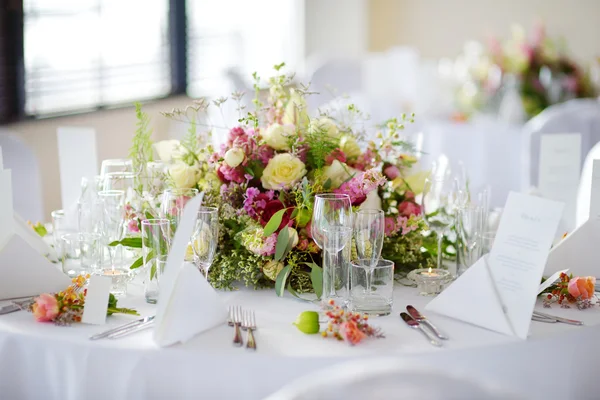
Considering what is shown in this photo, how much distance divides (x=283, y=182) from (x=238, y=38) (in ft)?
19.1

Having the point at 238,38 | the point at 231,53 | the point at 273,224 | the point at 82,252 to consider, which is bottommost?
the point at 82,252

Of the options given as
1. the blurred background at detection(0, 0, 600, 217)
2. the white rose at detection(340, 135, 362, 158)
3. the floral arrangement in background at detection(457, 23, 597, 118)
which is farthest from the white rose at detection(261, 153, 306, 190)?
the floral arrangement in background at detection(457, 23, 597, 118)

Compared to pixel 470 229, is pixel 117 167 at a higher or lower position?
higher

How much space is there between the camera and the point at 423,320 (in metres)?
1.77

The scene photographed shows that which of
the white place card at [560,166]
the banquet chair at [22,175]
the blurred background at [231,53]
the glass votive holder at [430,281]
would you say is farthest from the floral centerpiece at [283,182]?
the blurred background at [231,53]

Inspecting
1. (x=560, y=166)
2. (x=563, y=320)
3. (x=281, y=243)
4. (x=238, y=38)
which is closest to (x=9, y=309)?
(x=281, y=243)

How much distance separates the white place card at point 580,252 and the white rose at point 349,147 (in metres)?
0.61

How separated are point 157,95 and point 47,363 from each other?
5.10 meters

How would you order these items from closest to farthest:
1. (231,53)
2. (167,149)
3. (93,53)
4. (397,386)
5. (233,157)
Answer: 1. (397,386)
2. (233,157)
3. (167,149)
4. (93,53)
5. (231,53)

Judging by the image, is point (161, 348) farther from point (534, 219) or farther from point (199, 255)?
point (534, 219)

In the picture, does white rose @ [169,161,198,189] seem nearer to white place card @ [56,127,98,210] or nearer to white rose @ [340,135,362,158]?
white rose @ [340,135,362,158]

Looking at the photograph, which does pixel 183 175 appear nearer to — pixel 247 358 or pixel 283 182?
pixel 283 182

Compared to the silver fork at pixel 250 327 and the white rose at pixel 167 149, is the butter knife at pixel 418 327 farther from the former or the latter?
the white rose at pixel 167 149

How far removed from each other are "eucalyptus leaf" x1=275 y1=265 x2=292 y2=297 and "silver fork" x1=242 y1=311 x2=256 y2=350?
14 centimetres
